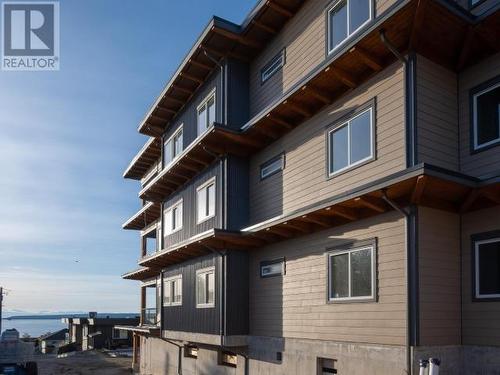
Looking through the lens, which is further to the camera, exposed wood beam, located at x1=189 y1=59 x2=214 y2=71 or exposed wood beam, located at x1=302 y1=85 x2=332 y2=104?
exposed wood beam, located at x1=189 y1=59 x2=214 y2=71

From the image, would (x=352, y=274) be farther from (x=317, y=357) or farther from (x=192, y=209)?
Result: (x=192, y=209)

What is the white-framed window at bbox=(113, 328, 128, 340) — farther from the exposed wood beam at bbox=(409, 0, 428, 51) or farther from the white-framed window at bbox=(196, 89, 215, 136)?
the exposed wood beam at bbox=(409, 0, 428, 51)

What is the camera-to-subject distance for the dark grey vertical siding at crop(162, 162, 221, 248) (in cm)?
1770

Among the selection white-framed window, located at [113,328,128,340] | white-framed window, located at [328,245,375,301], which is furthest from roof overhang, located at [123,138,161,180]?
white-framed window, located at [113,328,128,340]

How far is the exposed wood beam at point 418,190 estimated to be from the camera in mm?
9607

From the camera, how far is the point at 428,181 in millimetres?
9734

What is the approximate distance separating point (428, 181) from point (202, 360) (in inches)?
485

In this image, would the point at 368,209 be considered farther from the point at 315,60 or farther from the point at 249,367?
the point at 249,367

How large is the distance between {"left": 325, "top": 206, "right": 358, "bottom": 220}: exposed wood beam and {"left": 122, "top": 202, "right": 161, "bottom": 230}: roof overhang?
15382 millimetres

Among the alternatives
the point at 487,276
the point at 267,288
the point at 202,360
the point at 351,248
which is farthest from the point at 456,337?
the point at 202,360

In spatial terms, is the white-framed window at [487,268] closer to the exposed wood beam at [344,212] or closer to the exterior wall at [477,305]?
the exterior wall at [477,305]

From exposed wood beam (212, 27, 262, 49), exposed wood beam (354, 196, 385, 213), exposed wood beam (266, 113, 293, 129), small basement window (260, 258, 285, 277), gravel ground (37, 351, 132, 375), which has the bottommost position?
gravel ground (37, 351, 132, 375)

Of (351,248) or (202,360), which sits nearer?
(351,248)

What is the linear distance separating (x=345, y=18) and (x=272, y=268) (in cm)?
728
